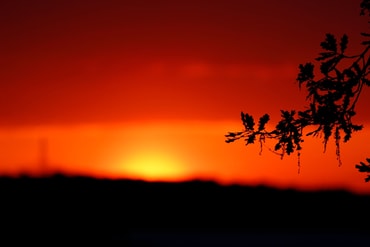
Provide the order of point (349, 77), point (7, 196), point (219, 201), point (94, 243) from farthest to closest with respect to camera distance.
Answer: point (219, 201)
point (7, 196)
point (94, 243)
point (349, 77)

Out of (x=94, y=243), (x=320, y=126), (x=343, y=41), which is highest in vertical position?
(x=343, y=41)

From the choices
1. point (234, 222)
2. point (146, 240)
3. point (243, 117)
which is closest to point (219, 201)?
point (234, 222)

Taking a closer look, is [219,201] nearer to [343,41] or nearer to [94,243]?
[94,243]

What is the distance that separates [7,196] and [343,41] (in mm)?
10864

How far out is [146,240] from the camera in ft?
53.7

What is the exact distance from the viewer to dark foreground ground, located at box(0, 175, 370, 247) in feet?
55.2

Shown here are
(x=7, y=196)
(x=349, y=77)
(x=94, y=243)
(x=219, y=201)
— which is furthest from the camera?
(x=219, y=201)

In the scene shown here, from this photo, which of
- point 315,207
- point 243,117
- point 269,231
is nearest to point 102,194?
point 269,231

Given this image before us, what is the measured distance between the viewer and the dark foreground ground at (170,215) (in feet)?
55.2

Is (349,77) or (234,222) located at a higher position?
(349,77)

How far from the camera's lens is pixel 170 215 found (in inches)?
762

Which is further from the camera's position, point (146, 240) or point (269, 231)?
point (269, 231)

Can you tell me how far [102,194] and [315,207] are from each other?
548 centimetres

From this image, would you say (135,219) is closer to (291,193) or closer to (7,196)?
(7,196)
